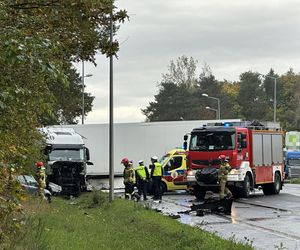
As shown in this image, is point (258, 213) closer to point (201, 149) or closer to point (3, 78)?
point (201, 149)

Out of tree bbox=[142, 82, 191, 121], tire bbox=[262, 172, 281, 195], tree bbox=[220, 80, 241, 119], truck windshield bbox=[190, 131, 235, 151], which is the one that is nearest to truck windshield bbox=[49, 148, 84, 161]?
truck windshield bbox=[190, 131, 235, 151]

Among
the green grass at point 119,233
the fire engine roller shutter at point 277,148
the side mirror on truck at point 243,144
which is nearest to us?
the green grass at point 119,233

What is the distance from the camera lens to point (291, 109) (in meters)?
98.7

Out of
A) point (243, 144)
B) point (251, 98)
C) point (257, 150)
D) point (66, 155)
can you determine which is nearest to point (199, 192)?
point (243, 144)

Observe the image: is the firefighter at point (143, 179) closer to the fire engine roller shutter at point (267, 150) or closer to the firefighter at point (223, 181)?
the firefighter at point (223, 181)

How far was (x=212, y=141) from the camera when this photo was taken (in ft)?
71.7

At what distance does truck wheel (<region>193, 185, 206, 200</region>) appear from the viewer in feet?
70.4

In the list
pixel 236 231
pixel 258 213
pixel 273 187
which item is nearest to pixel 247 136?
pixel 273 187

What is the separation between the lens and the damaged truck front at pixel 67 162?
2608 cm

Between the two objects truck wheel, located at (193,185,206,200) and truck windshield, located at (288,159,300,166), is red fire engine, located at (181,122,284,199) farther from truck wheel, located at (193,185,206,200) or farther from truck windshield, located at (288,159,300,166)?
truck windshield, located at (288,159,300,166)

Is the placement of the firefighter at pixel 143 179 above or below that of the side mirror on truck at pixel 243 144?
below

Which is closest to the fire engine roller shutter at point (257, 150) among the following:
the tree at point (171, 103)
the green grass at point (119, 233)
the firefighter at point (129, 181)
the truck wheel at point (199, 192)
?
the truck wheel at point (199, 192)

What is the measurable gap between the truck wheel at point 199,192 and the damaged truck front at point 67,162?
663cm

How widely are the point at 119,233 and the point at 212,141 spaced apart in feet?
37.3
